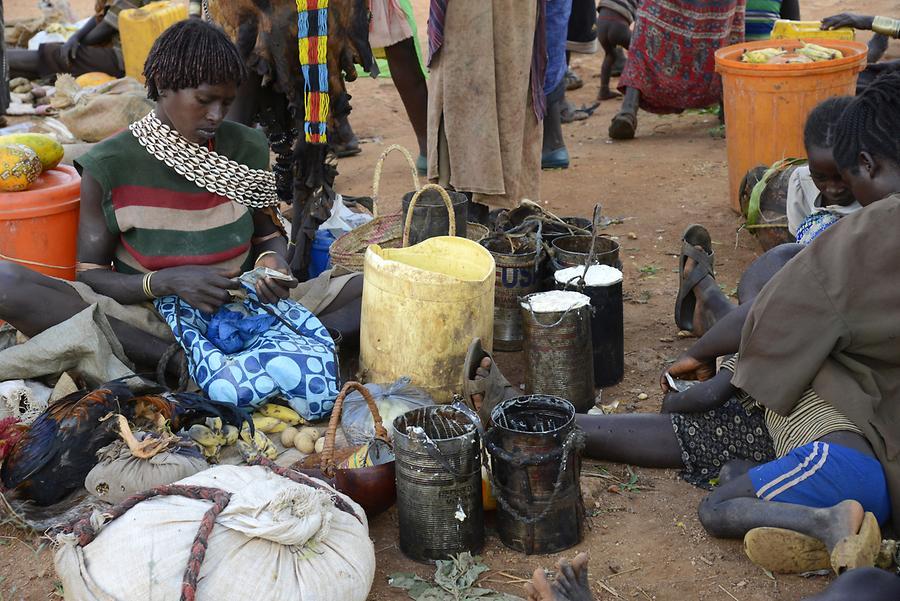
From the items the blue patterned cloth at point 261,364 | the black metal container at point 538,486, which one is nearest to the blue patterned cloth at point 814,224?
the black metal container at point 538,486

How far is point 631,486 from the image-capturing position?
10.4 feet

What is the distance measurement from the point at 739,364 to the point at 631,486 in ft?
2.06

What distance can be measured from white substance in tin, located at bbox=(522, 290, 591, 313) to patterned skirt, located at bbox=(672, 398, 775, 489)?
57 centimetres

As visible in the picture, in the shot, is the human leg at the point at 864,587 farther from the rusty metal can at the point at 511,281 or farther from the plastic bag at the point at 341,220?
the plastic bag at the point at 341,220

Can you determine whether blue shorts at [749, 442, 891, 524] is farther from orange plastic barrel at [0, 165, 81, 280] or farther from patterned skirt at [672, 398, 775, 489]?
orange plastic barrel at [0, 165, 81, 280]

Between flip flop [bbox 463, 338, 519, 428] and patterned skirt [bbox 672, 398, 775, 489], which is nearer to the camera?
patterned skirt [bbox 672, 398, 775, 489]

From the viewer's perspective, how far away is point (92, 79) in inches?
346

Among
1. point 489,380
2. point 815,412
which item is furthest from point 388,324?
point 815,412

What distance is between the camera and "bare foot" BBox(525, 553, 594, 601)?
7.71 ft

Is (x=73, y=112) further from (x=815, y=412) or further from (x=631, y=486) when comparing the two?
(x=815, y=412)

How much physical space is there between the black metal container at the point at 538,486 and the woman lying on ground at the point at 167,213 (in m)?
1.23

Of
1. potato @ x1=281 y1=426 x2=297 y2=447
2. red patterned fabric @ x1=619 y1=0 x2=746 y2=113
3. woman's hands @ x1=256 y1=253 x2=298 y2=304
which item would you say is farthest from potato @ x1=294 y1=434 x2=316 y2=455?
red patterned fabric @ x1=619 y1=0 x2=746 y2=113

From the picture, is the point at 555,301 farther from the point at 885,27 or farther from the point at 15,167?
the point at 885,27

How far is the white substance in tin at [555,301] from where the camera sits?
3.53 meters
